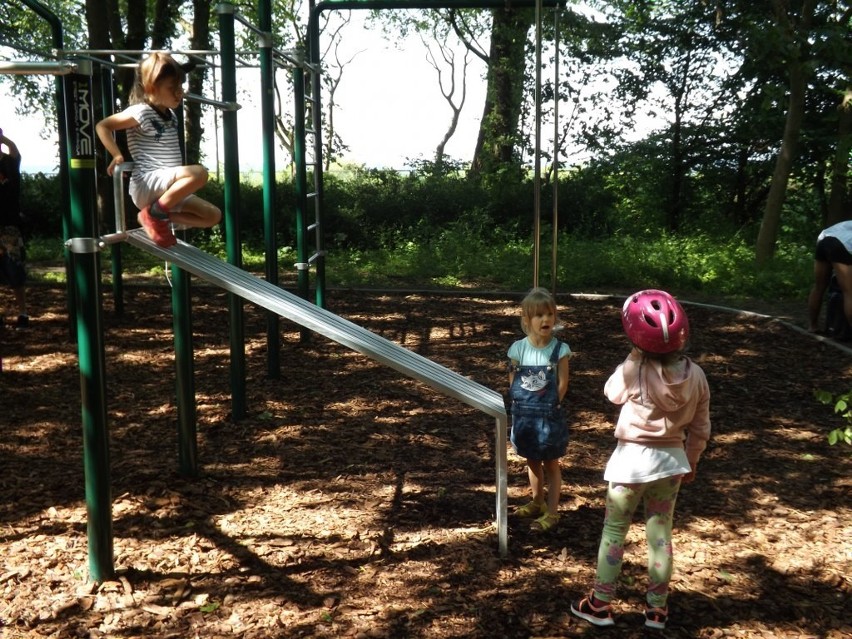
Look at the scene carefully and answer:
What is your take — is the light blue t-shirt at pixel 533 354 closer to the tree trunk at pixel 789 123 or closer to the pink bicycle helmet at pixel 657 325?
the pink bicycle helmet at pixel 657 325

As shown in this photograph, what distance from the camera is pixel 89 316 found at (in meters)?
3.35

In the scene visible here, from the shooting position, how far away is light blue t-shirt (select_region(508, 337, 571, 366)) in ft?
12.9

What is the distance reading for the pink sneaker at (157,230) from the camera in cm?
383

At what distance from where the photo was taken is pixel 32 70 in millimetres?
3281

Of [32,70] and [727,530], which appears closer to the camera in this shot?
[32,70]

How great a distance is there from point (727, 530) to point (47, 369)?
511 cm

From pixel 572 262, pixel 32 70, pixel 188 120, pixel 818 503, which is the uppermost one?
pixel 188 120

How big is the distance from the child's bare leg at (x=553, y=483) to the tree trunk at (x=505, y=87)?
1363 centimetres

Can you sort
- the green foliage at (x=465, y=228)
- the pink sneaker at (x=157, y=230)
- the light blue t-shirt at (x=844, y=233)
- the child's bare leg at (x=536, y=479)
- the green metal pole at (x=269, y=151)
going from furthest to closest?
the green foliage at (x=465, y=228) → the light blue t-shirt at (x=844, y=233) → the green metal pole at (x=269, y=151) → the child's bare leg at (x=536, y=479) → the pink sneaker at (x=157, y=230)

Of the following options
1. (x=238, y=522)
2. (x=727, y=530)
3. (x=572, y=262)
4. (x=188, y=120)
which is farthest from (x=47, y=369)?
(x=188, y=120)

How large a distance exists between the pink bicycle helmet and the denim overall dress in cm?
87

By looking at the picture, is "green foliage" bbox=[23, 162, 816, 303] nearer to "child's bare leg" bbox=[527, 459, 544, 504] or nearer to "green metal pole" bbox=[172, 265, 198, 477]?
"green metal pole" bbox=[172, 265, 198, 477]

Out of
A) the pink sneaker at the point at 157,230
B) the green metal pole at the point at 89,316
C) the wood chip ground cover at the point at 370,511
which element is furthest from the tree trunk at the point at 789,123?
the green metal pole at the point at 89,316

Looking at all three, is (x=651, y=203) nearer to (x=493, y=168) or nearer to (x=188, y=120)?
(x=493, y=168)
